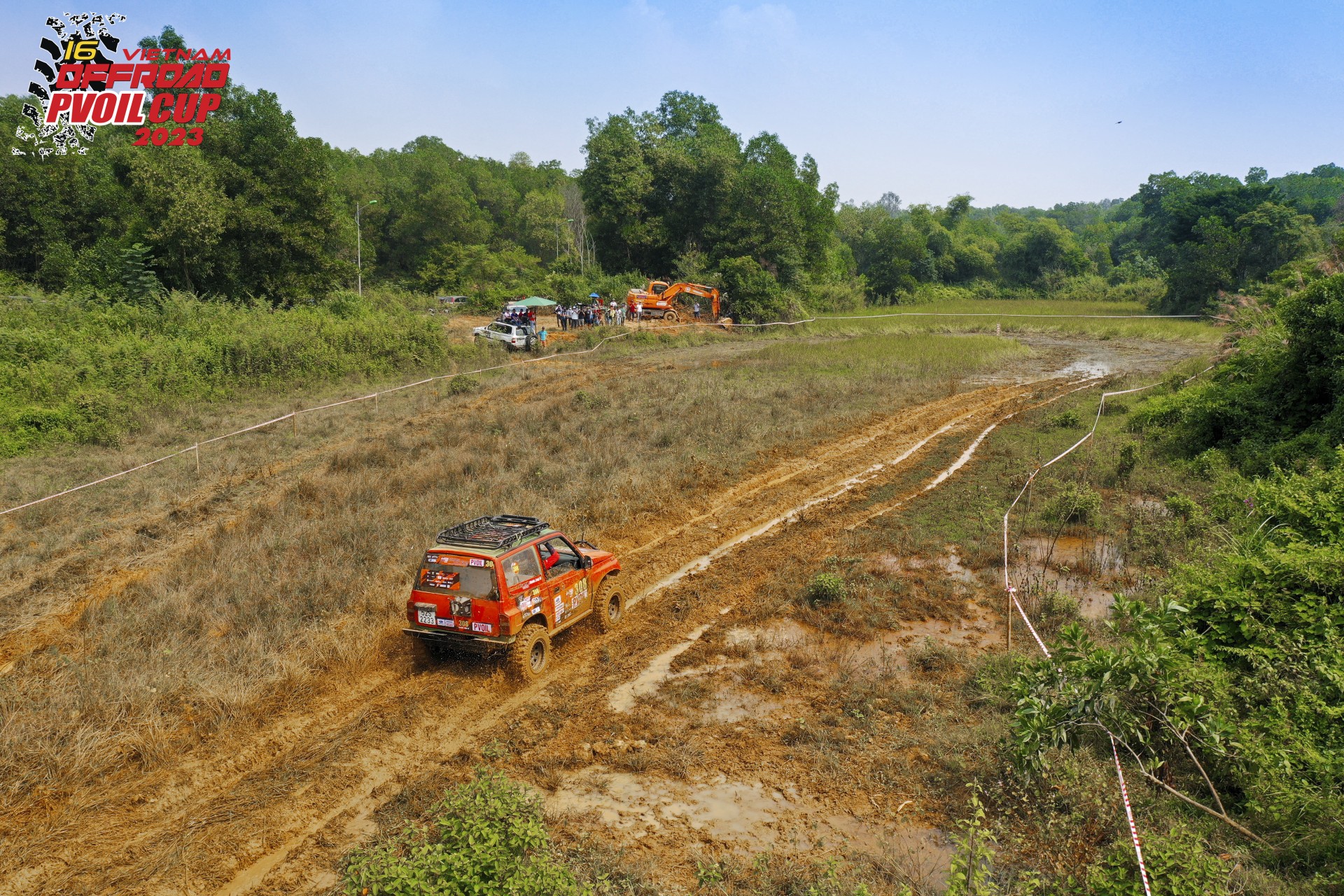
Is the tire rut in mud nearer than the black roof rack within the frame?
Yes

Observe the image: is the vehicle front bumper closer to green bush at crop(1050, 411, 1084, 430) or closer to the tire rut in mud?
the tire rut in mud

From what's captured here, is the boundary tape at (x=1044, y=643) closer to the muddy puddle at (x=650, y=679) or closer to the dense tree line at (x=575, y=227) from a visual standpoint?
the muddy puddle at (x=650, y=679)

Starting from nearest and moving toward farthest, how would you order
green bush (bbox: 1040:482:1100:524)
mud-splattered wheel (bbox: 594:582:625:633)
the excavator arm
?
mud-splattered wheel (bbox: 594:582:625:633)
green bush (bbox: 1040:482:1100:524)
the excavator arm

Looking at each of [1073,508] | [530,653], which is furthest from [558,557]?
[1073,508]

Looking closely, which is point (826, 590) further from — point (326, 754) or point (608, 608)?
point (326, 754)

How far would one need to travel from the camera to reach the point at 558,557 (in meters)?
10.3

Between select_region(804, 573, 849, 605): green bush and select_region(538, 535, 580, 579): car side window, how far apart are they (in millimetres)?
3537

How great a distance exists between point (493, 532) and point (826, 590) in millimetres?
4867

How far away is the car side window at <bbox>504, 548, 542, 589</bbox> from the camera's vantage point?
30.5 ft

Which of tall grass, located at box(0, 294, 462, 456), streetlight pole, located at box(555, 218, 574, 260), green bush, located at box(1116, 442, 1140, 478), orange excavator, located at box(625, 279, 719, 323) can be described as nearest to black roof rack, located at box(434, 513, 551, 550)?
green bush, located at box(1116, 442, 1140, 478)

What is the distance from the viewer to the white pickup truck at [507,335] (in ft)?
116

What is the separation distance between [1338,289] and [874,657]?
13.2 metres

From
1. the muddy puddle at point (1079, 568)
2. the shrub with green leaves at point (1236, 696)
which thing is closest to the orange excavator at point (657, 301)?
the muddy puddle at point (1079, 568)

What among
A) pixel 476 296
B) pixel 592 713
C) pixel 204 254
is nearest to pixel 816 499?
pixel 592 713
